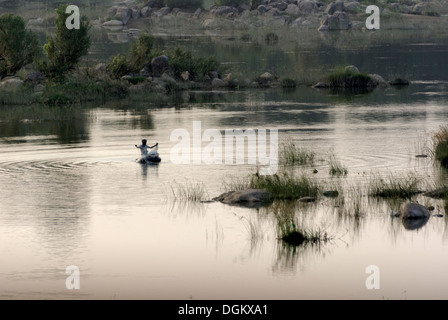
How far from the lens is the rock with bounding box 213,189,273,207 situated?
79.0 ft

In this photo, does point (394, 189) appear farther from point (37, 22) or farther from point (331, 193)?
point (37, 22)

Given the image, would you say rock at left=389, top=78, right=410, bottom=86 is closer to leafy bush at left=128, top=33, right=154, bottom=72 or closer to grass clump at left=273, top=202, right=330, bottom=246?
leafy bush at left=128, top=33, right=154, bottom=72

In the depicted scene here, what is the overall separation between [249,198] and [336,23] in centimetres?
11245

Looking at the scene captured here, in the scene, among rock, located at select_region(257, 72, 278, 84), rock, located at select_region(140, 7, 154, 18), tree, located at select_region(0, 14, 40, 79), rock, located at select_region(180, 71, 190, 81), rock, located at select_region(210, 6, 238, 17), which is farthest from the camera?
rock, located at select_region(140, 7, 154, 18)

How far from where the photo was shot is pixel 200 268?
60.0 feet

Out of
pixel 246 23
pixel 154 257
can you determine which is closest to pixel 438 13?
pixel 246 23

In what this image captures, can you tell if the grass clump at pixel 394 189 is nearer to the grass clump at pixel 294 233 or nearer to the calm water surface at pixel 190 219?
the calm water surface at pixel 190 219

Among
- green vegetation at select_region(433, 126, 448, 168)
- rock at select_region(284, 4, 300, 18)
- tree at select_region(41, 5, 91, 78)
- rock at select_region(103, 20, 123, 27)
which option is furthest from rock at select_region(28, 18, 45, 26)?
green vegetation at select_region(433, 126, 448, 168)

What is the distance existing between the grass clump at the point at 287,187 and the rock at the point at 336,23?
358 ft

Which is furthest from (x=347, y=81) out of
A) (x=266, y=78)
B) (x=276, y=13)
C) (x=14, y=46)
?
(x=276, y=13)

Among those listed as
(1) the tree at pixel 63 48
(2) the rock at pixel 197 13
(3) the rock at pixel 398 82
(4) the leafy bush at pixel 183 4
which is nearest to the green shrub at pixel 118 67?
(1) the tree at pixel 63 48

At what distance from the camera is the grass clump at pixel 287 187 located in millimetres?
24469

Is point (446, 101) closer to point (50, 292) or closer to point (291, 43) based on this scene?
point (50, 292)

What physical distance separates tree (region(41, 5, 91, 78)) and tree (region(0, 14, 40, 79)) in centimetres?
171
